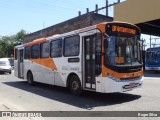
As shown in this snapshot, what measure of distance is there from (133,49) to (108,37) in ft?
4.92

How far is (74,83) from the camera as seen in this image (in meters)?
12.6

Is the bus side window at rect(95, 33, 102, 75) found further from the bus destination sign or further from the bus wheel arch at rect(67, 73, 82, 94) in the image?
the bus wheel arch at rect(67, 73, 82, 94)

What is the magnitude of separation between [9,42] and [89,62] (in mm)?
69782

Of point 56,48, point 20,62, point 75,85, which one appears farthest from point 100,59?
point 20,62

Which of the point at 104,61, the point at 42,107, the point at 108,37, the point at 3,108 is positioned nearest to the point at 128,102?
the point at 104,61

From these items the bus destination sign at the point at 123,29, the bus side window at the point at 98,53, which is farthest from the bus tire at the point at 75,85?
the bus destination sign at the point at 123,29

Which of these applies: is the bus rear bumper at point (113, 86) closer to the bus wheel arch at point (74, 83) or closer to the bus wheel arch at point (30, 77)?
the bus wheel arch at point (74, 83)

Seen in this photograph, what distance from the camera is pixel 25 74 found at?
62.5 feet

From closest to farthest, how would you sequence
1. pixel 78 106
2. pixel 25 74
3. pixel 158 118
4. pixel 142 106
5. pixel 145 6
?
pixel 158 118 < pixel 142 106 < pixel 78 106 < pixel 25 74 < pixel 145 6

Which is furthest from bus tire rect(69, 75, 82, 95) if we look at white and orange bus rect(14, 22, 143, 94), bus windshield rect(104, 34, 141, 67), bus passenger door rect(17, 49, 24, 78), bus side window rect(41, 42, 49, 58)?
bus passenger door rect(17, 49, 24, 78)

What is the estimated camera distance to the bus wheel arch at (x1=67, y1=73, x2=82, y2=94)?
12188mm

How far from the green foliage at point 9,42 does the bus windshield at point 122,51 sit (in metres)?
68.4

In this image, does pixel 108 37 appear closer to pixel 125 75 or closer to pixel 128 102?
pixel 125 75

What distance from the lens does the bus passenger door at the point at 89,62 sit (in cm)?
1114
